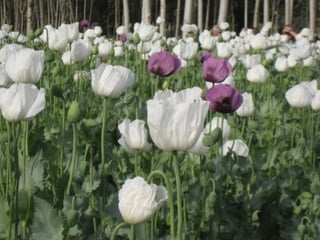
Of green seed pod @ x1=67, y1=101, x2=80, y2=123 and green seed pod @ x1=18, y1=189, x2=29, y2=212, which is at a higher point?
green seed pod @ x1=67, y1=101, x2=80, y2=123

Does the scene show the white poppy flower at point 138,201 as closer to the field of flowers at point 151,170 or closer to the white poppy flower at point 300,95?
the field of flowers at point 151,170

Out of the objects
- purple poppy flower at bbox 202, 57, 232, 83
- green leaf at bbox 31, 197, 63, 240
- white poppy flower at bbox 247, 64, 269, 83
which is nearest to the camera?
green leaf at bbox 31, 197, 63, 240

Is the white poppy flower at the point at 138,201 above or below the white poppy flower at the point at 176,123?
below

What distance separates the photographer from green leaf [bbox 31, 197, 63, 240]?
112 cm

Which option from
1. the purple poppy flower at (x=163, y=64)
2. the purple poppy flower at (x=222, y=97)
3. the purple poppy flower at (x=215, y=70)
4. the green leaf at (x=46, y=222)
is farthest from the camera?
the purple poppy flower at (x=163, y=64)

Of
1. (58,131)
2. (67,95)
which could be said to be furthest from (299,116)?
(58,131)

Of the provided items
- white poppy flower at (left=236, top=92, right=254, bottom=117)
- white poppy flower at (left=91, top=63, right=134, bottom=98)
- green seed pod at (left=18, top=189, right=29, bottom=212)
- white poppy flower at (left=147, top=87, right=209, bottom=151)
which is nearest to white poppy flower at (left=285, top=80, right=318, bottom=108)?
white poppy flower at (left=236, top=92, right=254, bottom=117)

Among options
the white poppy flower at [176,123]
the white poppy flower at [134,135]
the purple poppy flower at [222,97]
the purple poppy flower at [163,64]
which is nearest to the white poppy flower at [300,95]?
the purple poppy flower at [163,64]

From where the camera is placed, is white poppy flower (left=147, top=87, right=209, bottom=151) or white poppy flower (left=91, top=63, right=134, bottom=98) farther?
white poppy flower (left=91, top=63, right=134, bottom=98)

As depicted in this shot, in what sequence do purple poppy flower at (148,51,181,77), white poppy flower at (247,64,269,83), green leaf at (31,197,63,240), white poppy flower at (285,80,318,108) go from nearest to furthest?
green leaf at (31,197,63,240) → purple poppy flower at (148,51,181,77) → white poppy flower at (285,80,318,108) → white poppy flower at (247,64,269,83)

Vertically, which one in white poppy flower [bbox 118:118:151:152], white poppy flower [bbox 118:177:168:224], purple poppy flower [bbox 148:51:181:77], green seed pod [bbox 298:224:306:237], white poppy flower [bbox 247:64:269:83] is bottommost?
green seed pod [bbox 298:224:306:237]

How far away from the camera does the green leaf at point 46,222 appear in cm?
112

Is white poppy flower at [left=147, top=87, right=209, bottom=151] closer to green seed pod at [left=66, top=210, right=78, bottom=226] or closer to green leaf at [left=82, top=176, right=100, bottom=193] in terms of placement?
green seed pod at [left=66, top=210, right=78, bottom=226]

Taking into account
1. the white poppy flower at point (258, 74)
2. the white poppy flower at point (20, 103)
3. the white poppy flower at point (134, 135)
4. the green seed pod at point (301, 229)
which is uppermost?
the white poppy flower at point (20, 103)
